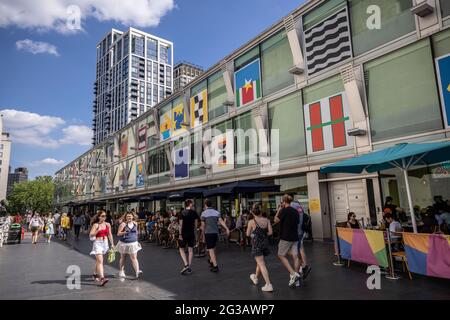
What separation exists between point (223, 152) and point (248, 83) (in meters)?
4.93

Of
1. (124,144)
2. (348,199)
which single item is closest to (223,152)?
(348,199)

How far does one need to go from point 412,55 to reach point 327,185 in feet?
21.0

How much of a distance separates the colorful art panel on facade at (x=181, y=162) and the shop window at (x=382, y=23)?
15.2 meters

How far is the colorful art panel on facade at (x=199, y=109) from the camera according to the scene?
22.9 m

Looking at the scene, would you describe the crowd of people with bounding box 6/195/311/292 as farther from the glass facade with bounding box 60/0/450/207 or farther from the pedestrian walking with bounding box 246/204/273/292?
the glass facade with bounding box 60/0/450/207

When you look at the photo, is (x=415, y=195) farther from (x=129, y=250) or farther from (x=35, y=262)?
(x=35, y=262)

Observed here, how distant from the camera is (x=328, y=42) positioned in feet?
46.8

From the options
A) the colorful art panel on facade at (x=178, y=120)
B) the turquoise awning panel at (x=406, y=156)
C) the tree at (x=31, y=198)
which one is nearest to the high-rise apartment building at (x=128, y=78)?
the tree at (x=31, y=198)

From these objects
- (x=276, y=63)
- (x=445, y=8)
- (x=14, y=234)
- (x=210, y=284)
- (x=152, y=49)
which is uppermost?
(x=152, y=49)

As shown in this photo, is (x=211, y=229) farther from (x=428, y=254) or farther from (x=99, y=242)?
(x=428, y=254)

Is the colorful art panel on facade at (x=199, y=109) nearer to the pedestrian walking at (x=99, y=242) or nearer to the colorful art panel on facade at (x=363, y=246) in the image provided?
the pedestrian walking at (x=99, y=242)

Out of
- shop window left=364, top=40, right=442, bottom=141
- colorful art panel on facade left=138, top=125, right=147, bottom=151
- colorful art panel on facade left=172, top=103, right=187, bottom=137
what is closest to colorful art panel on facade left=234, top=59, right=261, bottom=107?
colorful art panel on facade left=172, top=103, right=187, bottom=137

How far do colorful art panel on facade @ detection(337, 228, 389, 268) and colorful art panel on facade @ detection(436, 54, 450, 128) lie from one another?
5.52 meters
